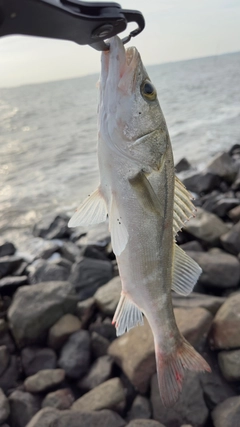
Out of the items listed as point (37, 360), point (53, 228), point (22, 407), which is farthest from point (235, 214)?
point (22, 407)

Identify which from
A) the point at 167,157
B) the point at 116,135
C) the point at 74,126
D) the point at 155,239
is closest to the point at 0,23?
the point at 116,135

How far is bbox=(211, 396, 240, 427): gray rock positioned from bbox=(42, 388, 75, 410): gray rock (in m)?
1.40

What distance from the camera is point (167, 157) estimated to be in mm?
2242

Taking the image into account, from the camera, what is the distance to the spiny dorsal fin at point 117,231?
2145 millimetres

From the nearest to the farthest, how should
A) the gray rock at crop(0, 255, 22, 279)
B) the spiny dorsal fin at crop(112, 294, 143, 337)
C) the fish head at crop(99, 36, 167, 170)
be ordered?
1. the fish head at crop(99, 36, 167, 170)
2. the spiny dorsal fin at crop(112, 294, 143, 337)
3. the gray rock at crop(0, 255, 22, 279)

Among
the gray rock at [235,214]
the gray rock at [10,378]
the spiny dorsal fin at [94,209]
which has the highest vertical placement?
the spiny dorsal fin at [94,209]

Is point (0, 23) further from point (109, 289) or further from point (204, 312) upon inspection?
point (109, 289)

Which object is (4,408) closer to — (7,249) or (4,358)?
(4,358)

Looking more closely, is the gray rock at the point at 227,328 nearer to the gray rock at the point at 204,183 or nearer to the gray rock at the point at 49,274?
the gray rock at the point at 49,274

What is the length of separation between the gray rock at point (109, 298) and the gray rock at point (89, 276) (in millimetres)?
556

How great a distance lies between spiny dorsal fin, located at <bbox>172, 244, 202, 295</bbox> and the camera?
256 cm

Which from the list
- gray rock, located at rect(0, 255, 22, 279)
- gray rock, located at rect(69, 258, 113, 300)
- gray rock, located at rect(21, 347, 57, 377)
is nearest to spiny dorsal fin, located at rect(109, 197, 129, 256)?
gray rock, located at rect(21, 347, 57, 377)

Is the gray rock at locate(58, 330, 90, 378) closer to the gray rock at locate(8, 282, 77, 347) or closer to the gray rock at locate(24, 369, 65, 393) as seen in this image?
the gray rock at locate(24, 369, 65, 393)

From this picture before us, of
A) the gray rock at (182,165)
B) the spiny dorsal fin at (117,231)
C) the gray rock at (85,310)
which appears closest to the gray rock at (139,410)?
the gray rock at (85,310)
